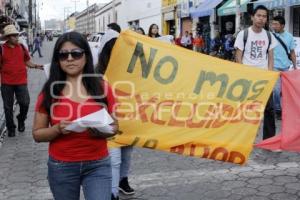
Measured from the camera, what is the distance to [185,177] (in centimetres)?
537

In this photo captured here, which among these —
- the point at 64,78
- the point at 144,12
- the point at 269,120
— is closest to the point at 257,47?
the point at 269,120

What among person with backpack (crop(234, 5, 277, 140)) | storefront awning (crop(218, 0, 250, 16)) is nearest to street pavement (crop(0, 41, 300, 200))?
person with backpack (crop(234, 5, 277, 140))

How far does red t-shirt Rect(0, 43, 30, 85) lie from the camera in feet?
24.7

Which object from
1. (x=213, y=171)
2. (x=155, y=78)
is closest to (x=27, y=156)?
(x=213, y=171)

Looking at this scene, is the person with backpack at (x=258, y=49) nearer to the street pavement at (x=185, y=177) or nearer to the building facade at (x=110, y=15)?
the street pavement at (x=185, y=177)

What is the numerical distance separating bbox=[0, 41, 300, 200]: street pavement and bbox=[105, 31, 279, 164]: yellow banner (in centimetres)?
78

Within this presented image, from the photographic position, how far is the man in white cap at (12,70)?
24.7ft

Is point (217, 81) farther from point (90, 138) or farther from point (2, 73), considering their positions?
point (2, 73)

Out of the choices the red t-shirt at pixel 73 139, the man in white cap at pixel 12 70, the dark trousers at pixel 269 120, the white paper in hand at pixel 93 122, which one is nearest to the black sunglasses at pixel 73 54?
the red t-shirt at pixel 73 139

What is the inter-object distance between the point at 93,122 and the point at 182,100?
62.5 inches

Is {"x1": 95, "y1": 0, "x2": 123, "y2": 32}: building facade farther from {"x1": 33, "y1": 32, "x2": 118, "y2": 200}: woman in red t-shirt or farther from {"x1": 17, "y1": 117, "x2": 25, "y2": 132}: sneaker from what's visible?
{"x1": 33, "y1": 32, "x2": 118, "y2": 200}: woman in red t-shirt

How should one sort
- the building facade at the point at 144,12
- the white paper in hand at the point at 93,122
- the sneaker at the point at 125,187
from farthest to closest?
the building facade at the point at 144,12 < the sneaker at the point at 125,187 < the white paper in hand at the point at 93,122

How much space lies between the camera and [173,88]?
4.24 meters

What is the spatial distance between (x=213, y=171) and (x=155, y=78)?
180cm
